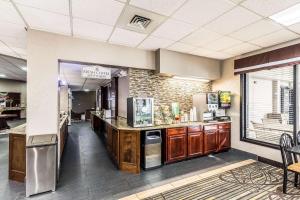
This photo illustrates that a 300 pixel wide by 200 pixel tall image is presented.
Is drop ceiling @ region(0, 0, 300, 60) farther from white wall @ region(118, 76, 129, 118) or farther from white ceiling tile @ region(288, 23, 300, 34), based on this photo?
white wall @ region(118, 76, 129, 118)

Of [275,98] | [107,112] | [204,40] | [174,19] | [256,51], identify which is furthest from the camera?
[107,112]

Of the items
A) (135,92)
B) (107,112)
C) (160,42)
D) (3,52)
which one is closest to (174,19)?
(160,42)

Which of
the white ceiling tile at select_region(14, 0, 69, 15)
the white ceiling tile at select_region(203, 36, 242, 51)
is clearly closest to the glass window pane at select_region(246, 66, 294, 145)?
the white ceiling tile at select_region(203, 36, 242, 51)

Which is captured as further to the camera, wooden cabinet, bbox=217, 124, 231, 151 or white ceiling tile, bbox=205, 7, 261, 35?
wooden cabinet, bbox=217, 124, 231, 151

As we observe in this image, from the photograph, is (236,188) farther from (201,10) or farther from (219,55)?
(219,55)

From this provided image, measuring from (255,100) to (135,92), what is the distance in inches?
142

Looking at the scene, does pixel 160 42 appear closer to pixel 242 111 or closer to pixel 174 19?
pixel 174 19

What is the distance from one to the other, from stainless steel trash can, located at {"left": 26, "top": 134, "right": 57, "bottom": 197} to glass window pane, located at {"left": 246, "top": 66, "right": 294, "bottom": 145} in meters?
5.06

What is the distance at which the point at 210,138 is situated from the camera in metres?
4.84

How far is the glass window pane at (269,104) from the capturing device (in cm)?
437

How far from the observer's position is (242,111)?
5039mm

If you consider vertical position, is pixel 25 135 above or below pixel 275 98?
below

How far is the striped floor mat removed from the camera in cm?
278

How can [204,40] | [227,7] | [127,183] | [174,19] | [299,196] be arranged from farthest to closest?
[204,40] → [127,183] → [174,19] → [299,196] → [227,7]
